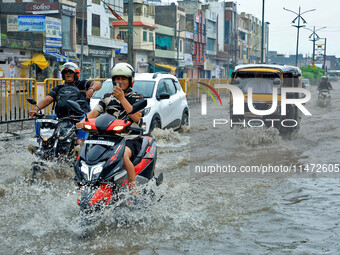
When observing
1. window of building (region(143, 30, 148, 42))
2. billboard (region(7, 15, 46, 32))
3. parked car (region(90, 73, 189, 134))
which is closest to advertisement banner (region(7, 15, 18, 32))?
billboard (region(7, 15, 46, 32))

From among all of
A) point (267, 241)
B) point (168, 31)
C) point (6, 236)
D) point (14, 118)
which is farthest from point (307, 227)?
point (168, 31)

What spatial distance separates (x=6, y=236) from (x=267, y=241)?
2.51m

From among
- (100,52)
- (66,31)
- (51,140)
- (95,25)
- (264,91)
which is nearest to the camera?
(51,140)

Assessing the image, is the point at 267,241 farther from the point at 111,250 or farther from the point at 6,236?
the point at 6,236

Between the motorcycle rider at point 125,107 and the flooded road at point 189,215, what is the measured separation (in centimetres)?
49

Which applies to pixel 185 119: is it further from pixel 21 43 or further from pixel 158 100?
pixel 21 43

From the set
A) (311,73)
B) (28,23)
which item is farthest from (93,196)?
(311,73)

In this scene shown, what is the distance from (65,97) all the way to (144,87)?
202 inches

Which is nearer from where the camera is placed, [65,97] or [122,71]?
[122,71]

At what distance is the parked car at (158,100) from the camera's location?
12094 millimetres

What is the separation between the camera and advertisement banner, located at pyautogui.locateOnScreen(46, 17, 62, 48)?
1624 inches

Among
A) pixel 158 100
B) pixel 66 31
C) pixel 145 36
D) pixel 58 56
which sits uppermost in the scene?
pixel 145 36

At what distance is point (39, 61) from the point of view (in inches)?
1560

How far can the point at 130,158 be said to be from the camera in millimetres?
5246
